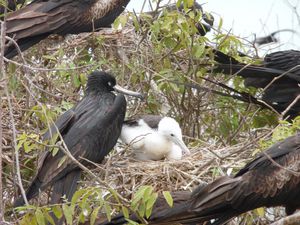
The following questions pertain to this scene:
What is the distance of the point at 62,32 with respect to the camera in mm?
8242

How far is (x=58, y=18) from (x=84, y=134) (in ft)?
4.63

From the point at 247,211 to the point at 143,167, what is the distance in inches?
37.8

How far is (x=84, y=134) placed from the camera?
7.14 meters

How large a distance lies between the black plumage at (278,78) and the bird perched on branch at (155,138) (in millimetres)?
677

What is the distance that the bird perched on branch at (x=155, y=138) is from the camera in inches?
290

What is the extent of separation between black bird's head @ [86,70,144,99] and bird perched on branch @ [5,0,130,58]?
0.67 metres

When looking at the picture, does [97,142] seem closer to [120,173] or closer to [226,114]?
[120,173]

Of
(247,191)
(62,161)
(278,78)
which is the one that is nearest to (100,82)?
(62,161)

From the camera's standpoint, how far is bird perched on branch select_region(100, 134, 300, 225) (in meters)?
6.20

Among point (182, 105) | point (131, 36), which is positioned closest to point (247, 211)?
point (182, 105)

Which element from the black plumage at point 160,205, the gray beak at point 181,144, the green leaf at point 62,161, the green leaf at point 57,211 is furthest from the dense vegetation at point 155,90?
the green leaf at point 57,211

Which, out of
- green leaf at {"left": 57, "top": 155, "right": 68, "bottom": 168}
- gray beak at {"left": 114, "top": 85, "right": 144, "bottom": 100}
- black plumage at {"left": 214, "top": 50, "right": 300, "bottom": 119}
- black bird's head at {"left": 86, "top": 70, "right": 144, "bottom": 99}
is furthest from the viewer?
black plumage at {"left": 214, "top": 50, "right": 300, "bottom": 119}

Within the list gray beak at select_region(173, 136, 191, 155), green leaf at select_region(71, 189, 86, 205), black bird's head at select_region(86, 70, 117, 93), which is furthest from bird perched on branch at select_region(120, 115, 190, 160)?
green leaf at select_region(71, 189, 86, 205)

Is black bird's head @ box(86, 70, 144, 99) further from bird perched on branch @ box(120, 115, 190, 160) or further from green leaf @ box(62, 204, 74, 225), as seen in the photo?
green leaf @ box(62, 204, 74, 225)
